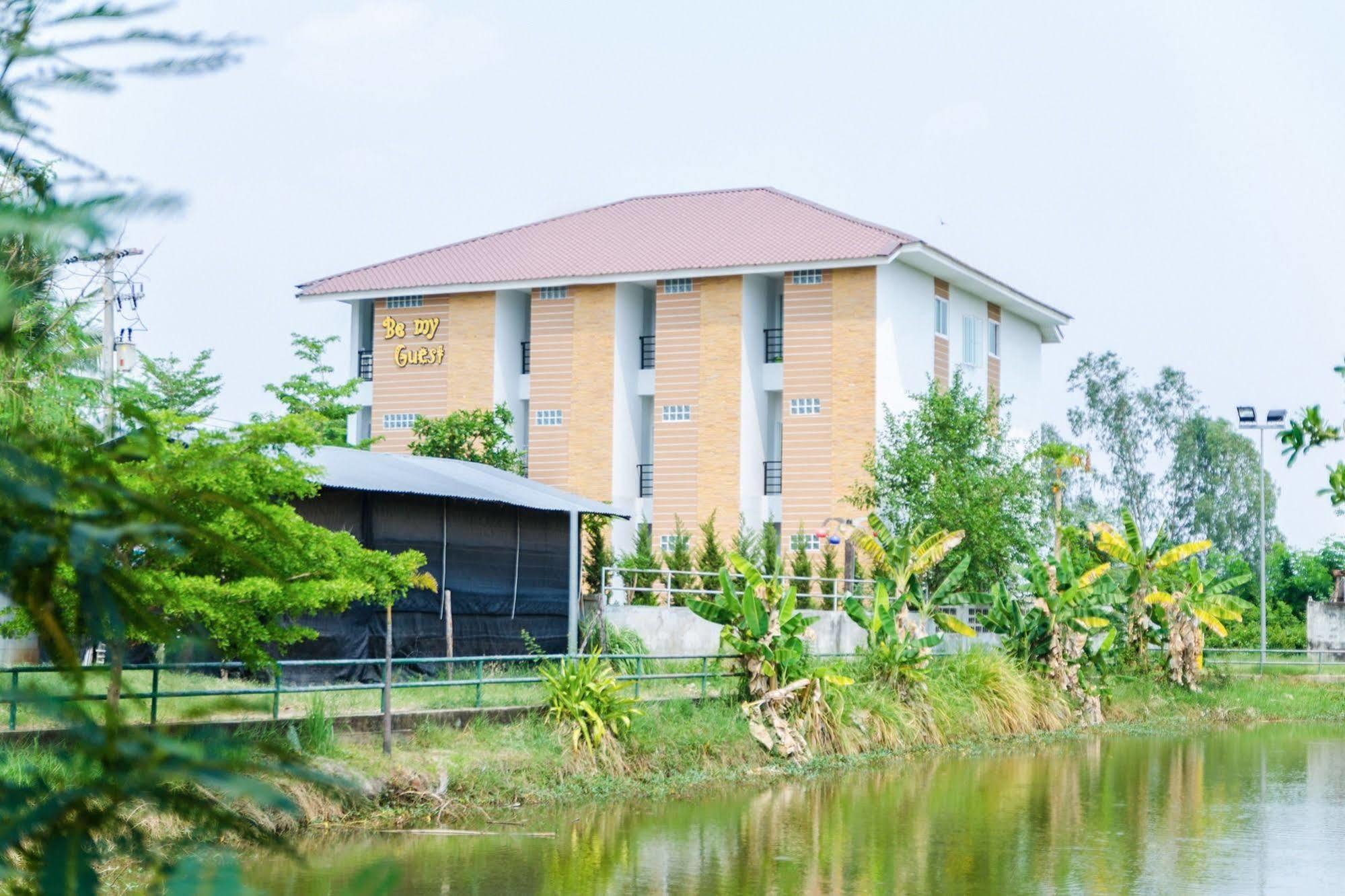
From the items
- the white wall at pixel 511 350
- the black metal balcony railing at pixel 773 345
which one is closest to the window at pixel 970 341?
the black metal balcony railing at pixel 773 345

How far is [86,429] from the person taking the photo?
2.01 m

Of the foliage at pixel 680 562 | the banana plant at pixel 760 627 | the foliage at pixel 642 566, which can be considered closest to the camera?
the banana plant at pixel 760 627

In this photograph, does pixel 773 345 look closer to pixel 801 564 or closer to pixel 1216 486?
pixel 801 564

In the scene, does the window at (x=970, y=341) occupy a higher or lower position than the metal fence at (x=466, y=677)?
higher

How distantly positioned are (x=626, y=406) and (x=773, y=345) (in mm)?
3857

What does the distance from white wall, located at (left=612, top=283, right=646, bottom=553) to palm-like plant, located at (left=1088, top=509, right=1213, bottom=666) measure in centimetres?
1137

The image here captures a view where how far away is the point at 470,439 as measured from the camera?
36750 mm

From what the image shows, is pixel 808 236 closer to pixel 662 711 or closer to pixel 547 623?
pixel 547 623

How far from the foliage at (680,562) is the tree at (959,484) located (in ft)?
12.9

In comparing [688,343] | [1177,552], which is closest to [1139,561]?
[1177,552]

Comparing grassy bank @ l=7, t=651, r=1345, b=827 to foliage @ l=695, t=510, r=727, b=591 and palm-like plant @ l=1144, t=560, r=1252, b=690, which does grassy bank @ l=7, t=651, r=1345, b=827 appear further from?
foliage @ l=695, t=510, r=727, b=591

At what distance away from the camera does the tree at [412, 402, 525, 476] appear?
3609cm

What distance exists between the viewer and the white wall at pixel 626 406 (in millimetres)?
38719

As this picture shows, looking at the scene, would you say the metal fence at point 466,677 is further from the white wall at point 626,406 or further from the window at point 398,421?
the window at point 398,421
